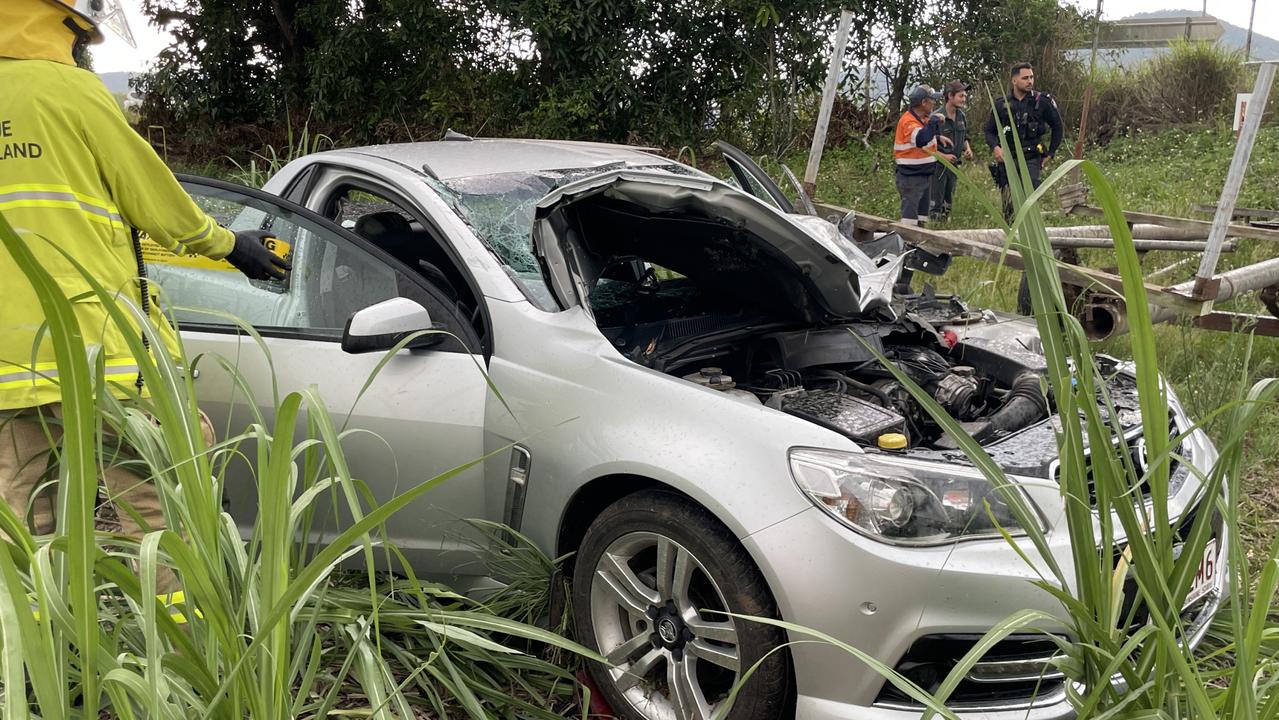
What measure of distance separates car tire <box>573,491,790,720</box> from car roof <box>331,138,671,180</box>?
137 cm

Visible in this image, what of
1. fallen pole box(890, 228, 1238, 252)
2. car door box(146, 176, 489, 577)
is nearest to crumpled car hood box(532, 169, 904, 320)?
car door box(146, 176, 489, 577)

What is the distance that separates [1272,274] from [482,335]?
372 cm

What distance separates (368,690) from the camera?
1.87 metres

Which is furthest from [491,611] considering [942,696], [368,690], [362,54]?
[362,54]

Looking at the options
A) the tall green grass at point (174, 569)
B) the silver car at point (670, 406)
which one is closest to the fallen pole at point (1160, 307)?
the silver car at point (670, 406)

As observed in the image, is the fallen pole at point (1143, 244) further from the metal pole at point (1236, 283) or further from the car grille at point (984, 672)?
the car grille at point (984, 672)

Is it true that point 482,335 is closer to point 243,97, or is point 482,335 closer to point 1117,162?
point 1117,162

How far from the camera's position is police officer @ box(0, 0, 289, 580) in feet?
7.97

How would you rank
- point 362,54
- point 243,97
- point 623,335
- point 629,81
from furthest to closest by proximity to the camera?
point 243,97, point 362,54, point 629,81, point 623,335

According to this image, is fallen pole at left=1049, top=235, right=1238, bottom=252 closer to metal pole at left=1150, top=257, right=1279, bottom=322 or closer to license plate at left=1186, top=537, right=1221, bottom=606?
metal pole at left=1150, top=257, right=1279, bottom=322

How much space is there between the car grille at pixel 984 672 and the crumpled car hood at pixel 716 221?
125 cm

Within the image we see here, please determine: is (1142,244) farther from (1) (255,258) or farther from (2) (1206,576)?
(1) (255,258)

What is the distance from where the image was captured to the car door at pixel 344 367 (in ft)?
9.74

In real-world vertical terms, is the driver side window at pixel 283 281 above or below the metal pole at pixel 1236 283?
above
